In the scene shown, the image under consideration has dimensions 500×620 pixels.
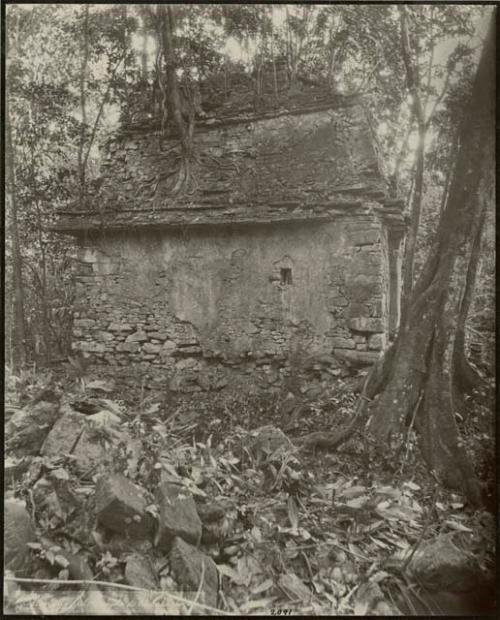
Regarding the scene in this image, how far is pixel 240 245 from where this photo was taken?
16.4ft

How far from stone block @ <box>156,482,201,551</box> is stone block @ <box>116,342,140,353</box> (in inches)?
81.9

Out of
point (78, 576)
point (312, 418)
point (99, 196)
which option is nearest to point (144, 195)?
point (99, 196)

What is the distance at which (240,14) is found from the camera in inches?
149

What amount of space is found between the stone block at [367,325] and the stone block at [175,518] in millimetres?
2558

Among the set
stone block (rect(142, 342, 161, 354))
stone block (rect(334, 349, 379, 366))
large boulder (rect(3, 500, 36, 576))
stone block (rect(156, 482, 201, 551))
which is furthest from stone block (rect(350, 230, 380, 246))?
large boulder (rect(3, 500, 36, 576))

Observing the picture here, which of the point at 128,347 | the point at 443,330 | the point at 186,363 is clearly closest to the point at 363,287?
the point at 443,330

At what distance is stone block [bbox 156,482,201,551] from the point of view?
3.17 meters

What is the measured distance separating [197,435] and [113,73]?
12.2 ft

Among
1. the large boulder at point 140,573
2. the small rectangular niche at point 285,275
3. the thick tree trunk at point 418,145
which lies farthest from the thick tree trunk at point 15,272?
the thick tree trunk at point 418,145

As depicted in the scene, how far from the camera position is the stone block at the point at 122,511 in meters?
3.16

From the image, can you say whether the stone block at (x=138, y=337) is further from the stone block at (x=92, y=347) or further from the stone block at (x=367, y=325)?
the stone block at (x=367, y=325)

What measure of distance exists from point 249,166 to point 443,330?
9.51 ft

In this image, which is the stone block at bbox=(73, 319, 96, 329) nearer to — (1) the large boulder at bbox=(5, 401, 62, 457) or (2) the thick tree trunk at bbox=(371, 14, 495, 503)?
(1) the large boulder at bbox=(5, 401, 62, 457)

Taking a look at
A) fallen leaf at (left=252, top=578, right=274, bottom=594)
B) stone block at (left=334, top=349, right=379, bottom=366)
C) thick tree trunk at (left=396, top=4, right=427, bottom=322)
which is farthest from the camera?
stone block at (left=334, top=349, right=379, bottom=366)
